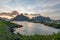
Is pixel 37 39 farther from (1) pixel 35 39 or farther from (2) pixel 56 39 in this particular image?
(2) pixel 56 39

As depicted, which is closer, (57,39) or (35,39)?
(57,39)

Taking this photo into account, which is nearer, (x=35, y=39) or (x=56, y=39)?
(x=56, y=39)

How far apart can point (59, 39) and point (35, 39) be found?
25.4 feet

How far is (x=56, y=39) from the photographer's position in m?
41.5

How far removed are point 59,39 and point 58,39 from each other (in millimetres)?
361

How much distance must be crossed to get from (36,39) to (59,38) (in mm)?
7381

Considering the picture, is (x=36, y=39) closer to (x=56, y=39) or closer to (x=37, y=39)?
(x=37, y=39)

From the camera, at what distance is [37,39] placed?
46281 mm

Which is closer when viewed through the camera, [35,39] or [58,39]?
[58,39]

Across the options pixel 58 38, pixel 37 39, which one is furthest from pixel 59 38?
pixel 37 39

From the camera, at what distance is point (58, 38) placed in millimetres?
43125

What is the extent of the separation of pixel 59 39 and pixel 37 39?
23.7 ft

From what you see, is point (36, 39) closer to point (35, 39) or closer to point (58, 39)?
point (35, 39)

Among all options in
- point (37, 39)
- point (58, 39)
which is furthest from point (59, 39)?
point (37, 39)
